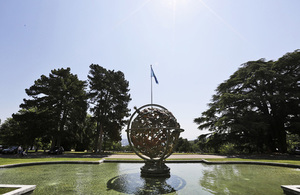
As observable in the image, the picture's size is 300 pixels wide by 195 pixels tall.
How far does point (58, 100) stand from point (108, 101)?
9.55m

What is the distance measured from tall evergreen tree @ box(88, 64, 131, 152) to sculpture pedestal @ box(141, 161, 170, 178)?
69.2ft

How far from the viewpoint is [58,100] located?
30.4 metres

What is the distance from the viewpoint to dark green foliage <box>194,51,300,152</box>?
25.8 metres

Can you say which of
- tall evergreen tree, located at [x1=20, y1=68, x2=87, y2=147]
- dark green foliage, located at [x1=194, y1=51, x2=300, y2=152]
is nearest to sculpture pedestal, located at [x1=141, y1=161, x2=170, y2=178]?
dark green foliage, located at [x1=194, y1=51, x2=300, y2=152]

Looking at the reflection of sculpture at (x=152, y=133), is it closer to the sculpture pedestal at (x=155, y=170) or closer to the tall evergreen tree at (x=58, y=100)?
the sculpture pedestal at (x=155, y=170)

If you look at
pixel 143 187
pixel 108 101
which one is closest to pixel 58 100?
pixel 108 101

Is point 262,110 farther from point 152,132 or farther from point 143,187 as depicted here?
point 143,187

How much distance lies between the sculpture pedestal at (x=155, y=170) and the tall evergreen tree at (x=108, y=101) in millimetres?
21090

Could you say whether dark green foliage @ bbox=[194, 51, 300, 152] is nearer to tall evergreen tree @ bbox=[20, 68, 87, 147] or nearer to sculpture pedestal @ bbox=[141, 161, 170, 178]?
sculpture pedestal @ bbox=[141, 161, 170, 178]

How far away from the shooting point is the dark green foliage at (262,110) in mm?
25766

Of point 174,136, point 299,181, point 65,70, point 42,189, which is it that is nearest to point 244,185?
point 299,181

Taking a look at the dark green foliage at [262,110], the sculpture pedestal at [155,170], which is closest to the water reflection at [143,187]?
the sculpture pedestal at [155,170]

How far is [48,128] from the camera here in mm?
28375

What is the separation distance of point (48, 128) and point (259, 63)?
140ft
